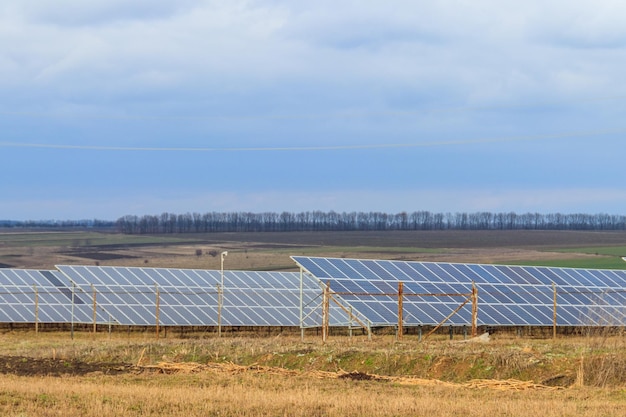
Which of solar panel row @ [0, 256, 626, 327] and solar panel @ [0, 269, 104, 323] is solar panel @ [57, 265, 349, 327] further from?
solar panel @ [0, 269, 104, 323]

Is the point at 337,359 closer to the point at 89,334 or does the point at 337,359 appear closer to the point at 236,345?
the point at 236,345

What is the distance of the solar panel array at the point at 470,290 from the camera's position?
36500 millimetres

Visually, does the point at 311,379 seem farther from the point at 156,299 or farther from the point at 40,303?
the point at 40,303

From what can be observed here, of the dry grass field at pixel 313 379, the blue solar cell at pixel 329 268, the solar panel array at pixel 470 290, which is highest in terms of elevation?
the blue solar cell at pixel 329 268

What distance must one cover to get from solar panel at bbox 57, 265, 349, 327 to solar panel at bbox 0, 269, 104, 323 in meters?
0.83

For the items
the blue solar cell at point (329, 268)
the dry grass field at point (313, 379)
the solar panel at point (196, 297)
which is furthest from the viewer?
the solar panel at point (196, 297)

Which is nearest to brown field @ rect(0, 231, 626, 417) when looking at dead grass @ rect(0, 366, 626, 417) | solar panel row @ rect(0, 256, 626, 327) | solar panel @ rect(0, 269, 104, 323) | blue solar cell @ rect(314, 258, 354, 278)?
dead grass @ rect(0, 366, 626, 417)

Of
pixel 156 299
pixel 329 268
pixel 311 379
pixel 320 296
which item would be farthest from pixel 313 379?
pixel 156 299

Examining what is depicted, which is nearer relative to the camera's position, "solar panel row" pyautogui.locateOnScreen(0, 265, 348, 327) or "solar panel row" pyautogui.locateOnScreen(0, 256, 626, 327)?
"solar panel row" pyautogui.locateOnScreen(0, 256, 626, 327)

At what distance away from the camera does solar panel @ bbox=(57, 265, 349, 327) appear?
40.4 m

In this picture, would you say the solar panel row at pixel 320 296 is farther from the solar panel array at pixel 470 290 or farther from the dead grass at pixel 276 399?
the dead grass at pixel 276 399

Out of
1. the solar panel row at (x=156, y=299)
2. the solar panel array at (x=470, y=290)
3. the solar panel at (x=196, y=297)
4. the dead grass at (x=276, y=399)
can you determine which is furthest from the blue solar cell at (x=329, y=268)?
the dead grass at (x=276, y=399)

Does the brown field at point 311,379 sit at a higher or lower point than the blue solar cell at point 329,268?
lower

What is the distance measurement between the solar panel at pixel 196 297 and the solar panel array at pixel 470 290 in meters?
2.02
